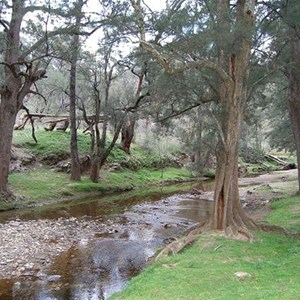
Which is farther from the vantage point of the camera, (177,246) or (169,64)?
(177,246)

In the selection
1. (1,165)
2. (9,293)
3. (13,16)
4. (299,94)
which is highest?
(13,16)

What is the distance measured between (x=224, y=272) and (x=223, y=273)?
3.0 inches

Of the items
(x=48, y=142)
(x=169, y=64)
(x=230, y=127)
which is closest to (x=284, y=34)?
(x=230, y=127)

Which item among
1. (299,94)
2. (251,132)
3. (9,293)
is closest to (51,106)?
(251,132)

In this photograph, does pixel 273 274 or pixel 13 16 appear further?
pixel 13 16

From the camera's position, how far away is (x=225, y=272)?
855cm

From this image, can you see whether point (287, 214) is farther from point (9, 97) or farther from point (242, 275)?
point (9, 97)

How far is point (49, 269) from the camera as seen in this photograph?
35.1ft

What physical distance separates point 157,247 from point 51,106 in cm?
4241

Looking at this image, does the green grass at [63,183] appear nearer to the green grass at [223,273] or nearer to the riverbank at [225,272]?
the riverbank at [225,272]

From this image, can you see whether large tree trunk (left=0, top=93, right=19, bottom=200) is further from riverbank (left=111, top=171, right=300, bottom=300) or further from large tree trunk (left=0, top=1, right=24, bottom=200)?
riverbank (left=111, top=171, right=300, bottom=300)

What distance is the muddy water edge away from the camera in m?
9.59

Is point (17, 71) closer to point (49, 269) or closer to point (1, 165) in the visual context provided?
point (1, 165)

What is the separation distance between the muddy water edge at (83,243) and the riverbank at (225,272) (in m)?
1.36
